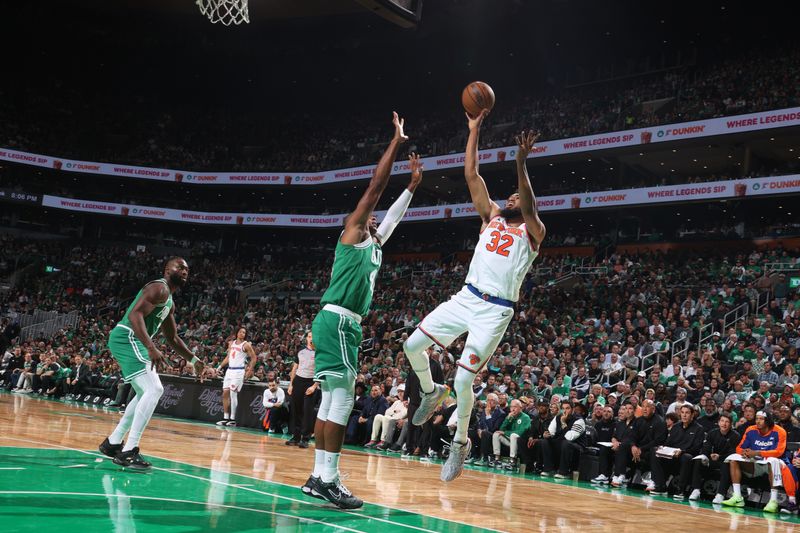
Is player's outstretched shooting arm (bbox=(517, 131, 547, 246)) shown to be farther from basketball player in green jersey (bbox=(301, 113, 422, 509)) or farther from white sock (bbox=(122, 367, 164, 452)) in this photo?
white sock (bbox=(122, 367, 164, 452))

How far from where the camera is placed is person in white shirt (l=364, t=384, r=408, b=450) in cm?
1367

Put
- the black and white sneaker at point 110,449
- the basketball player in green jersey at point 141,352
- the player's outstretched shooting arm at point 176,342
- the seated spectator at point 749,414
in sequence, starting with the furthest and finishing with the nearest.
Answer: the seated spectator at point 749,414, the player's outstretched shooting arm at point 176,342, the black and white sneaker at point 110,449, the basketball player in green jersey at point 141,352

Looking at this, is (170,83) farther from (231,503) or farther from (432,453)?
(231,503)

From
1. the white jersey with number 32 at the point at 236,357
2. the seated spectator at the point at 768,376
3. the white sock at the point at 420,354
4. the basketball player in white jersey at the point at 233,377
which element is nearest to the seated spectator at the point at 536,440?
the seated spectator at the point at 768,376

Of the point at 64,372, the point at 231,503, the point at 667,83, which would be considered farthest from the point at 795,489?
the point at 667,83

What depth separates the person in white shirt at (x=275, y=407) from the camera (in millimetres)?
14891

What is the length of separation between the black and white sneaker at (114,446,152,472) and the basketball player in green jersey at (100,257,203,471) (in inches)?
1.2

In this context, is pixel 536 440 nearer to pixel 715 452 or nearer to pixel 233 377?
pixel 715 452

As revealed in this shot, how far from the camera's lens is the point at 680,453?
10227 millimetres

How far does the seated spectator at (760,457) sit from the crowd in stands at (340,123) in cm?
1794

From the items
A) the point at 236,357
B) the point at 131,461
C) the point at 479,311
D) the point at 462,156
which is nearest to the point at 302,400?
the point at 236,357

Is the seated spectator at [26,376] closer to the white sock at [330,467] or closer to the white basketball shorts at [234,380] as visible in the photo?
the white basketball shorts at [234,380]

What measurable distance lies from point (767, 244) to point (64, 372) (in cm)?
2295

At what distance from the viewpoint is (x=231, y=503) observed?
16.4 ft
